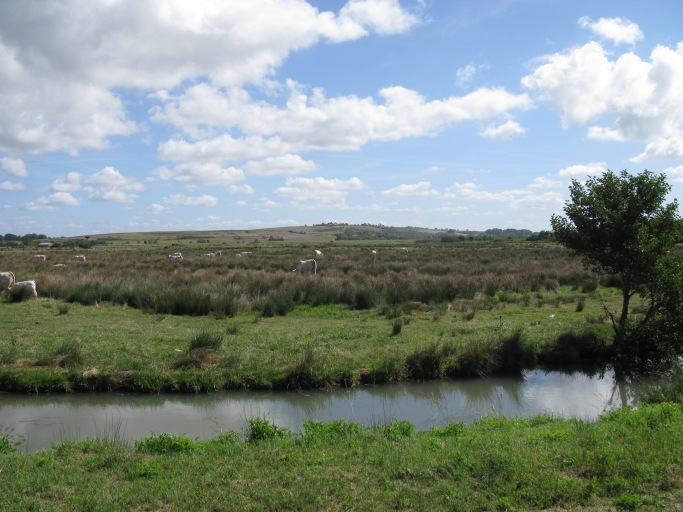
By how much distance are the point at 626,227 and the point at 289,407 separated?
9588mm

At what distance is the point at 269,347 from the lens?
12.2 metres

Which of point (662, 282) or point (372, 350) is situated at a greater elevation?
point (662, 282)

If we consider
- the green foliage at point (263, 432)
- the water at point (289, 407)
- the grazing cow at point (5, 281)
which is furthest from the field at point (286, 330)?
the green foliage at point (263, 432)

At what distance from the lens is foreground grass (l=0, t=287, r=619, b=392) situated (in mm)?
10172

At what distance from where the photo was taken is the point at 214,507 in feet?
15.4

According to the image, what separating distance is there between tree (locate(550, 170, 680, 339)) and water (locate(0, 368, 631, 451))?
128 inches

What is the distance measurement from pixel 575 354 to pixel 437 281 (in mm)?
9388

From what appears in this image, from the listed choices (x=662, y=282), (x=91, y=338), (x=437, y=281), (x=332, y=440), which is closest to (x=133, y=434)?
(x=332, y=440)

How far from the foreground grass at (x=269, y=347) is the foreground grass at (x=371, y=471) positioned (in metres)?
3.66

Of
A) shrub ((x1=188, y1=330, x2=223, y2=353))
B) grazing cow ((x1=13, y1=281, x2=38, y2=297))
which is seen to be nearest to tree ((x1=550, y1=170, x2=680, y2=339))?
shrub ((x1=188, y1=330, x2=223, y2=353))

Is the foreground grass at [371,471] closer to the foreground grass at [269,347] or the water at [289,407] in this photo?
the water at [289,407]

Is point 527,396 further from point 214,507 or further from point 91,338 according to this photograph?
point 91,338

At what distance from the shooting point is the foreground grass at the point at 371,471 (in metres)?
4.75

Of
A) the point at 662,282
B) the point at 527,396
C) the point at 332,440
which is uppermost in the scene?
the point at 662,282
